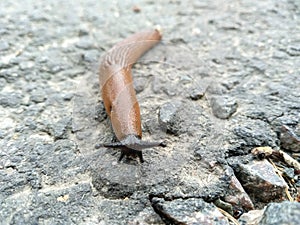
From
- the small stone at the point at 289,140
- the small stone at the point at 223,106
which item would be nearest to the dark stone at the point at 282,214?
the small stone at the point at 289,140

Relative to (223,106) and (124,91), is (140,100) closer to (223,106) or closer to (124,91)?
(124,91)

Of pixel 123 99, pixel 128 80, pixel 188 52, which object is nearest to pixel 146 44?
pixel 188 52

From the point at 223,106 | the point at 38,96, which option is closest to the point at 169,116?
the point at 223,106

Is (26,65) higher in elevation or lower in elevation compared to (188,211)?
higher

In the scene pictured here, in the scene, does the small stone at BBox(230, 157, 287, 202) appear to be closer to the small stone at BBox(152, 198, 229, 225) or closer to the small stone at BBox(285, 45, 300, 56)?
the small stone at BBox(152, 198, 229, 225)

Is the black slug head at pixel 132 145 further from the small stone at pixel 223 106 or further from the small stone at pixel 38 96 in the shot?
the small stone at pixel 38 96

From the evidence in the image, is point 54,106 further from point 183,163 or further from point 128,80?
point 183,163

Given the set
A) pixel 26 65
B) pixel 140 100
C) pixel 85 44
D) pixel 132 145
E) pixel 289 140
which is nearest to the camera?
pixel 132 145

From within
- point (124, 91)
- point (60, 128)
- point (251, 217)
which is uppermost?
point (124, 91)
